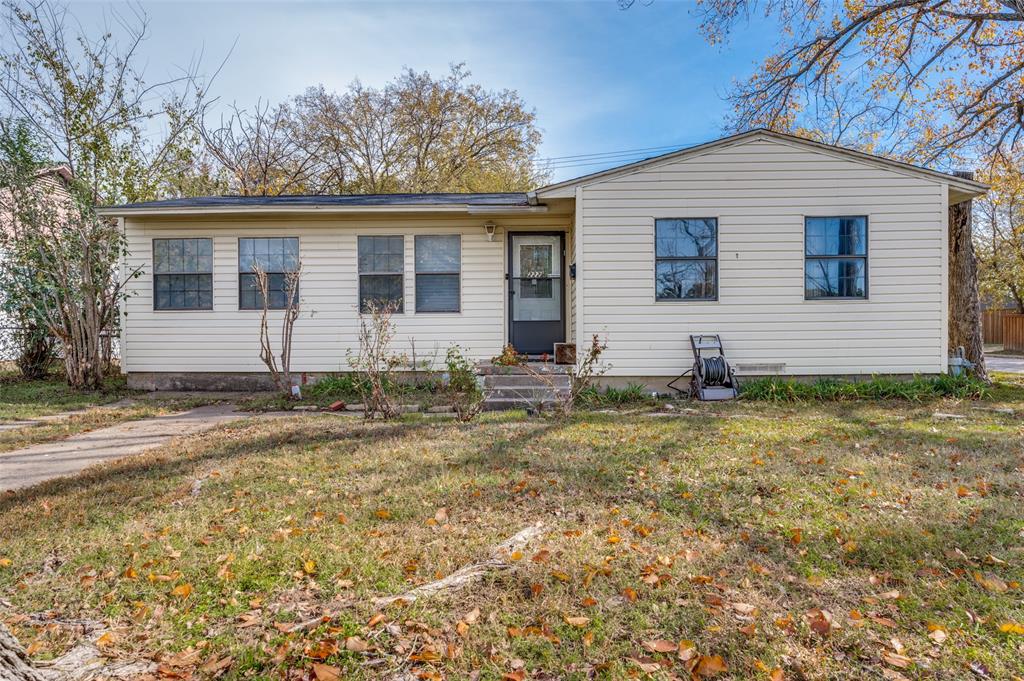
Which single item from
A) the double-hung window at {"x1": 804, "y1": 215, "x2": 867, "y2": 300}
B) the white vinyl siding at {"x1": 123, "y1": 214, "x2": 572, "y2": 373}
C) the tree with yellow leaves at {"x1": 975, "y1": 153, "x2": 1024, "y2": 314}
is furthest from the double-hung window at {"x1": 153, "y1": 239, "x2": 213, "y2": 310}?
the tree with yellow leaves at {"x1": 975, "y1": 153, "x2": 1024, "y2": 314}

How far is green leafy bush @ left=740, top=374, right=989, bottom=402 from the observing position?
769 cm

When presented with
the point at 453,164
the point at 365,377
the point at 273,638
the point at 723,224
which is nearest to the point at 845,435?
the point at 723,224

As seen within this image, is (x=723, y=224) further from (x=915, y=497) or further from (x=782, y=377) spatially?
(x=915, y=497)

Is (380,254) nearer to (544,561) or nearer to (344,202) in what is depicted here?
(344,202)

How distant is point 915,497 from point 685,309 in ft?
15.9

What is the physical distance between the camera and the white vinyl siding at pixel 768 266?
26.2 ft

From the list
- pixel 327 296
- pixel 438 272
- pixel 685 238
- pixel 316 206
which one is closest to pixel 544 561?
pixel 685 238

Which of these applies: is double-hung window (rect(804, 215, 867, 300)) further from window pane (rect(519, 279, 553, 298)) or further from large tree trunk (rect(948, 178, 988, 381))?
window pane (rect(519, 279, 553, 298))

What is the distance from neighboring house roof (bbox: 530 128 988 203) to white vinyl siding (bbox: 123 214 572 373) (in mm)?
1636

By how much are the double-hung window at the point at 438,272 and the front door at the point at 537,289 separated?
0.97m

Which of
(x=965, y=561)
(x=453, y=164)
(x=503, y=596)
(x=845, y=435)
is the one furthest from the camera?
(x=453, y=164)

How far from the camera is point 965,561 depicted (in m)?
2.65

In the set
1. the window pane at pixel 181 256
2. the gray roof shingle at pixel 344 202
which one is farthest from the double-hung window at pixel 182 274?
the gray roof shingle at pixel 344 202

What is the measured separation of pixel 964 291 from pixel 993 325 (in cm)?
1703
